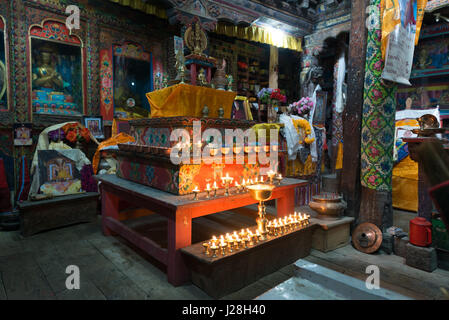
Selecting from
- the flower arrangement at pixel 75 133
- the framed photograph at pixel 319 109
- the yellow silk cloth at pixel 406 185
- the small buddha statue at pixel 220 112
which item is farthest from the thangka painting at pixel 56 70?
the yellow silk cloth at pixel 406 185

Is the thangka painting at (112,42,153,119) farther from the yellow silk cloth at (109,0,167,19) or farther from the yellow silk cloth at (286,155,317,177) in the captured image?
the yellow silk cloth at (286,155,317,177)

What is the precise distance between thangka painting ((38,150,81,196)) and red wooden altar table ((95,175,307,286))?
1.23m

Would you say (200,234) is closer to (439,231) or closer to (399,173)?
(439,231)

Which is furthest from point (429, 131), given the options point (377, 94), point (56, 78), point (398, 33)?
point (56, 78)

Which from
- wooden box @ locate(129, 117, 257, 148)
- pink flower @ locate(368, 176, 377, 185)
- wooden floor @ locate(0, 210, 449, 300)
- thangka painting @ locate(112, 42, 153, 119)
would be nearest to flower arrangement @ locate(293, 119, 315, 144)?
pink flower @ locate(368, 176, 377, 185)

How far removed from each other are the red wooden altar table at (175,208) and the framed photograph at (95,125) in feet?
9.90

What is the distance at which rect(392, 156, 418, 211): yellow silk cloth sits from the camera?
195 inches

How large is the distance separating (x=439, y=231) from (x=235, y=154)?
2408 mm

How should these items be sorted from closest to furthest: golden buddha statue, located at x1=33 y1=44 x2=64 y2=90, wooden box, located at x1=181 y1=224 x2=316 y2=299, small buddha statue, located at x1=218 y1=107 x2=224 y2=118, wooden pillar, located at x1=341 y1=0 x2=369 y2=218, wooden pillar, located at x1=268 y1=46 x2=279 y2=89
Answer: wooden box, located at x1=181 y1=224 x2=316 y2=299 → small buddha statue, located at x1=218 y1=107 x2=224 y2=118 → wooden pillar, located at x1=341 y1=0 x2=369 y2=218 → golden buddha statue, located at x1=33 y1=44 x2=64 y2=90 → wooden pillar, located at x1=268 y1=46 x2=279 y2=89

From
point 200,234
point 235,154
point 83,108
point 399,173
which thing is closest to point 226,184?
point 235,154

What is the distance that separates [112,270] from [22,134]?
408 cm

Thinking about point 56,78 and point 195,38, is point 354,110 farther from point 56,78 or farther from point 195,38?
point 56,78

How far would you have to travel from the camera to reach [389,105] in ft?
11.4

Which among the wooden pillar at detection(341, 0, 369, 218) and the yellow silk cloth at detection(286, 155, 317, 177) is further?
the yellow silk cloth at detection(286, 155, 317, 177)
